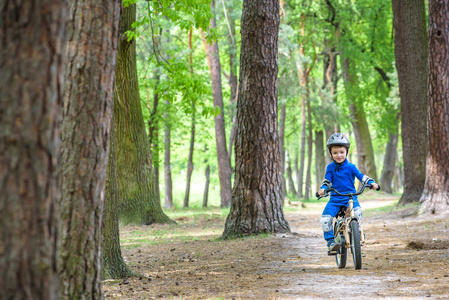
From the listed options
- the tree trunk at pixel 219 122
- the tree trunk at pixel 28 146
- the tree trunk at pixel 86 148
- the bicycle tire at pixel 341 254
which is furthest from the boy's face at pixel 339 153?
the tree trunk at pixel 219 122

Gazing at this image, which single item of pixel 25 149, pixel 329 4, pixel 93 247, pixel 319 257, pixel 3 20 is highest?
pixel 329 4

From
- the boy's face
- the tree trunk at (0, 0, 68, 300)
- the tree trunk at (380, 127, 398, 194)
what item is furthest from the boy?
the tree trunk at (380, 127, 398, 194)

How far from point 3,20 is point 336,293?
4.02 meters

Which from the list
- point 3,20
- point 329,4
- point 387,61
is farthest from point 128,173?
point 387,61

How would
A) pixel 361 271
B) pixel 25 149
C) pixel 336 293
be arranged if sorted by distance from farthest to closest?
pixel 361 271, pixel 336 293, pixel 25 149

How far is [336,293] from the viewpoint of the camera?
5.16 m

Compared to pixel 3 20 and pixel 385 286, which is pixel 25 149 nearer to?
pixel 3 20

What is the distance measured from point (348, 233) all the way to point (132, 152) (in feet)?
26.5

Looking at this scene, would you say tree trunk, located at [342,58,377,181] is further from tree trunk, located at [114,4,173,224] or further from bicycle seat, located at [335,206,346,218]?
bicycle seat, located at [335,206,346,218]

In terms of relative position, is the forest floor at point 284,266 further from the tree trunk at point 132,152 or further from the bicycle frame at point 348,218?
the tree trunk at point 132,152

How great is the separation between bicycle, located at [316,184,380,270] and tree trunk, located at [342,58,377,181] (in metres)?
23.3

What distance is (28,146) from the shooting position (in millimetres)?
2482

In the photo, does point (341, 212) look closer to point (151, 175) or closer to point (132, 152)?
point (132, 152)

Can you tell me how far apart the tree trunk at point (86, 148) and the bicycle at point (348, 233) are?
→ 3563 millimetres
